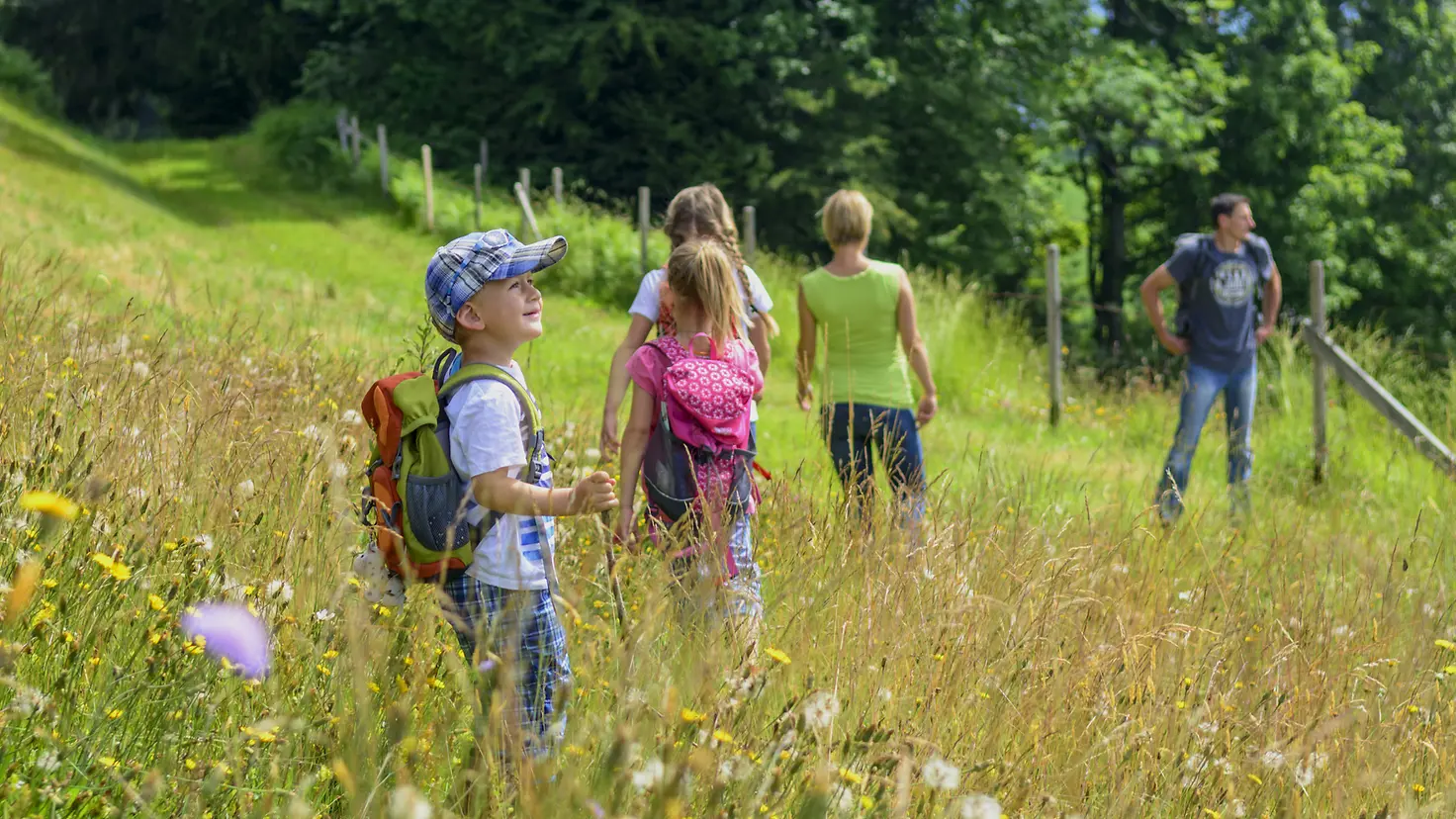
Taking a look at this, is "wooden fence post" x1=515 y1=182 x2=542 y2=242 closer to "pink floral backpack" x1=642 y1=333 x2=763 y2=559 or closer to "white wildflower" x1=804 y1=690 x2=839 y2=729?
"pink floral backpack" x1=642 y1=333 x2=763 y2=559

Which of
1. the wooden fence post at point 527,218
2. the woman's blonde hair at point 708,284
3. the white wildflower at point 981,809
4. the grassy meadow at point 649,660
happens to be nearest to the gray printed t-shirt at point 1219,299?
the grassy meadow at point 649,660

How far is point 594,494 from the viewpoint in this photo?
2.43m

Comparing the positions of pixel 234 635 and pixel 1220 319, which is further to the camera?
pixel 1220 319

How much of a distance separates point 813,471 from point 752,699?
8.52 ft

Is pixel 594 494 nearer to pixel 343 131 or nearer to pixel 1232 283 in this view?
pixel 1232 283

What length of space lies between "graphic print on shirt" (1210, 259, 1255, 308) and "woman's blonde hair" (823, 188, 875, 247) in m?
3.00

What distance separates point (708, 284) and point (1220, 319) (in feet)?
15.0

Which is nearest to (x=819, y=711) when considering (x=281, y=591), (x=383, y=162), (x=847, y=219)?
(x=281, y=591)

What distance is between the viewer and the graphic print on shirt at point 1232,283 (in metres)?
7.39

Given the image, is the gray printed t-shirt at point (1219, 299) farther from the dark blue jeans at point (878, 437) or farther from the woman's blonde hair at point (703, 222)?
the woman's blonde hair at point (703, 222)

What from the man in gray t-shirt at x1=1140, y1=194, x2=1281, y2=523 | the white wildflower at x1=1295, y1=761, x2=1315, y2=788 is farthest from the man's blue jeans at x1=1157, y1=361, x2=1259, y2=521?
the white wildflower at x1=1295, y1=761, x2=1315, y2=788

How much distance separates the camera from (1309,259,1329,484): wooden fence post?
30.2 ft

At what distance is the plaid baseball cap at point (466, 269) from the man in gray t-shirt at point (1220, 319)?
212 inches

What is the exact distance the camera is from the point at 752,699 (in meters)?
2.17
